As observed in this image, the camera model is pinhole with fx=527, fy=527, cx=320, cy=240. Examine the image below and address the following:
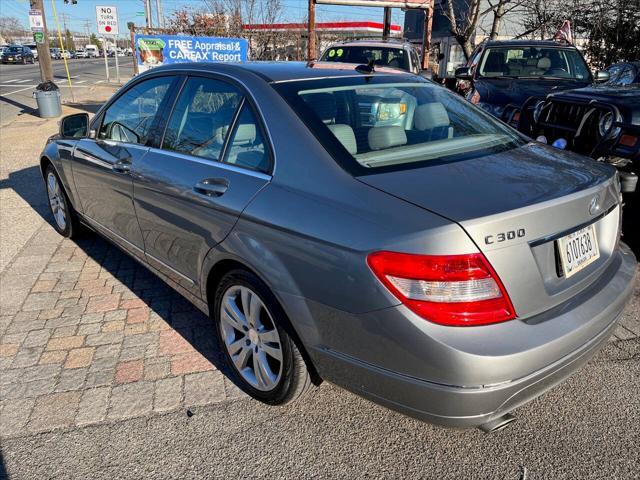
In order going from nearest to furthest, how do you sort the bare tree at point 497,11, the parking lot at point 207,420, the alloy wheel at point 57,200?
the parking lot at point 207,420 → the alloy wheel at point 57,200 → the bare tree at point 497,11

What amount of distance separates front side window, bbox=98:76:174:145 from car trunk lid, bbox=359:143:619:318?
1909mm

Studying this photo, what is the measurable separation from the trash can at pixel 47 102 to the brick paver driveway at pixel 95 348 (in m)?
11.3

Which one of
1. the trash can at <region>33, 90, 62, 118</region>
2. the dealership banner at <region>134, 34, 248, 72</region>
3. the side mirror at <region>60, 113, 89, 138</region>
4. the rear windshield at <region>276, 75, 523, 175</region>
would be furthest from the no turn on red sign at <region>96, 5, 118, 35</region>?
the rear windshield at <region>276, 75, 523, 175</region>

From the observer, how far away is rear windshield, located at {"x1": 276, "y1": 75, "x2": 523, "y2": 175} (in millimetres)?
2395

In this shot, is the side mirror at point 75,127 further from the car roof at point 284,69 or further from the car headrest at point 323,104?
the car headrest at point 323,104

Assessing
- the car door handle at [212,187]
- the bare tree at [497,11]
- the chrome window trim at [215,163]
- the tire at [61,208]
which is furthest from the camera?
the bare tree at [497,11]

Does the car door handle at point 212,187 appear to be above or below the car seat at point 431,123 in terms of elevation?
below

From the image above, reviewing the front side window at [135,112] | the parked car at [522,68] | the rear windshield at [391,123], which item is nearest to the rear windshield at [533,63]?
the parked car at [522,68]

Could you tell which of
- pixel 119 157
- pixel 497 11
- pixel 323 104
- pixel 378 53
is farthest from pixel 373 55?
pixel 323 104

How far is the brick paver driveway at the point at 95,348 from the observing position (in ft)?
9.01

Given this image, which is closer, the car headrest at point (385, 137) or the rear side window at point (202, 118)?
the car headrest at point (385, 137)

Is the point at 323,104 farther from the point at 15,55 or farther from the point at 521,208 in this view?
the point at 15,55

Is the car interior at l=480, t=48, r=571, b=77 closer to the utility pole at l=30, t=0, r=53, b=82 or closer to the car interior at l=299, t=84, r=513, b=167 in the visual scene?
Result: the car interior at l=299, t=84, r=513, b=167

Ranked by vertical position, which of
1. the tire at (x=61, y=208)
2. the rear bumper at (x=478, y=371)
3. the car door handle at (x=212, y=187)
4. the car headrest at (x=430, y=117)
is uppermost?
the car headrest at (x=430, y=117)
